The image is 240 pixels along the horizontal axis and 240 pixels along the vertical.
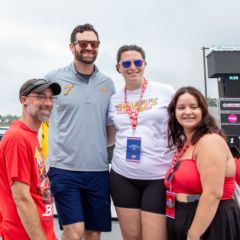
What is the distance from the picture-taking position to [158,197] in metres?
2.69

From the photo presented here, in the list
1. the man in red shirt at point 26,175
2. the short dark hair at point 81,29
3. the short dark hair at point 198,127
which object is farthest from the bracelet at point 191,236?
the short dark hair at point 81,29

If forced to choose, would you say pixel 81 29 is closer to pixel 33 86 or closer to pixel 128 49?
pixel 128 49

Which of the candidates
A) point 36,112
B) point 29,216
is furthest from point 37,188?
point 36,112

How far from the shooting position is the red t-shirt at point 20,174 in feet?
6.29

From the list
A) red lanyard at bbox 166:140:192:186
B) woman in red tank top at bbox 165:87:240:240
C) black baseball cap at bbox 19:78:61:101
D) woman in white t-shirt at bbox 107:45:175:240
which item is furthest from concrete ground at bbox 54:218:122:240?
black baseball cap at bbox 19:78:61:101

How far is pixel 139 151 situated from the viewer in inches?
106

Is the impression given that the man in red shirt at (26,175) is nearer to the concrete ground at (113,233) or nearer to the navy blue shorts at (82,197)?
the navy blue shorts at (82,197)

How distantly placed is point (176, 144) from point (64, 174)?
0.86 m

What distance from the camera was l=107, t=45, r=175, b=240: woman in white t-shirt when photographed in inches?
106

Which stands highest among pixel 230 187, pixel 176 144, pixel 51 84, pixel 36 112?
pixel 51 84

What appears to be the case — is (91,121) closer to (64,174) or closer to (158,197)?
(64,174)

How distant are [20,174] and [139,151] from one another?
0.99 m

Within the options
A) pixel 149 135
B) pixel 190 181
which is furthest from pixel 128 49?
pixel 190 181

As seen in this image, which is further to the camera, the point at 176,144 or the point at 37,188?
the point at 176,144
